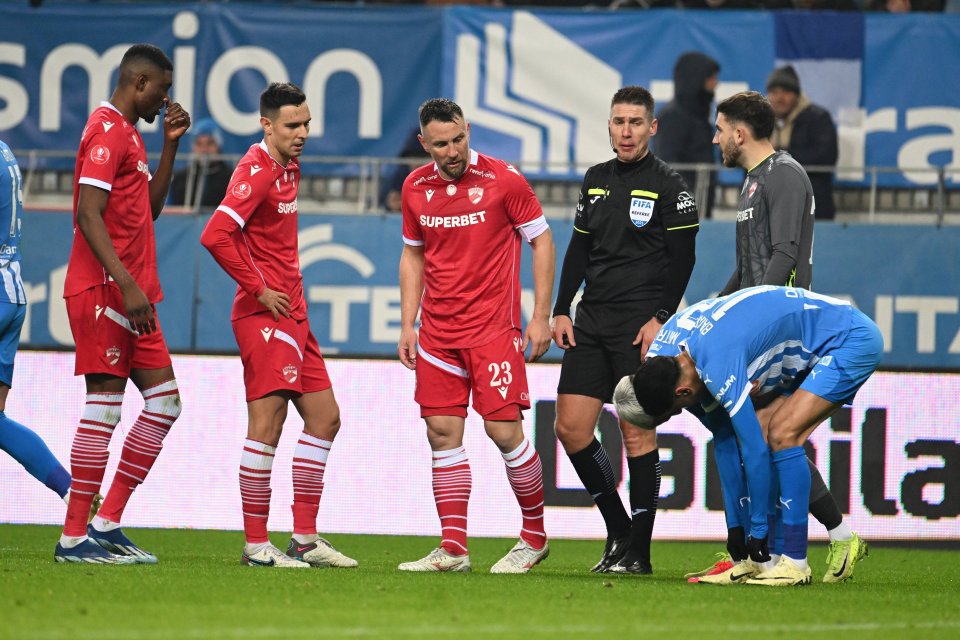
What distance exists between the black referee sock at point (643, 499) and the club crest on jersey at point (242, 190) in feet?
7.69

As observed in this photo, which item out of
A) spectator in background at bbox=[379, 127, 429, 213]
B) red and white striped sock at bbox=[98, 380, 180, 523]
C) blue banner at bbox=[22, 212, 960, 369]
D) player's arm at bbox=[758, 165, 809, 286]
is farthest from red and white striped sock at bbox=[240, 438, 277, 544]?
spectator in background at bbox=[379, 127, 429, 213]

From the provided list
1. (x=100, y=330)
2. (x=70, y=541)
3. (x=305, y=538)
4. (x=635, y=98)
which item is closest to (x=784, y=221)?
(x=635, y=98)

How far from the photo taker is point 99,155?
7000mm

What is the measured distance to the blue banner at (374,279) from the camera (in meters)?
12.4

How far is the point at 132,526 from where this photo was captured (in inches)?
404

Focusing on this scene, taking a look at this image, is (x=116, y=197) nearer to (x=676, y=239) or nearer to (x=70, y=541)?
(x=70, y=541)

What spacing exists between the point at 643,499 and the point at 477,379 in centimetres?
104

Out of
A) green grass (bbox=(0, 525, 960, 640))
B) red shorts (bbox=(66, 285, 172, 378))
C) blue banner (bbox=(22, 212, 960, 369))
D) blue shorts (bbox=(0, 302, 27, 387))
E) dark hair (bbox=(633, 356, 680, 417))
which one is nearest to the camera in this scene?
green grass (bbox=(0, 525, 960, 640))

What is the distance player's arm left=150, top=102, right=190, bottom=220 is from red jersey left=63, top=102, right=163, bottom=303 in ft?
0.61

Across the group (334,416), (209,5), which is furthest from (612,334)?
(209,5)

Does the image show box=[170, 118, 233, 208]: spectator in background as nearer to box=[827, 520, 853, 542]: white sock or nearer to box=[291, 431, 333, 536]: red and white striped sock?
box=[291, 431, 333, 536]: red and white striped sock

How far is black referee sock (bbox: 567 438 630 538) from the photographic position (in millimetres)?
7391

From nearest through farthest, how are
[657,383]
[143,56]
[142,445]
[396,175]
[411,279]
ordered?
[657,383] → [143,56] → [142,445] → [411,279] → [396,175]

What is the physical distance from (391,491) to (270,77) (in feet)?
17.5
